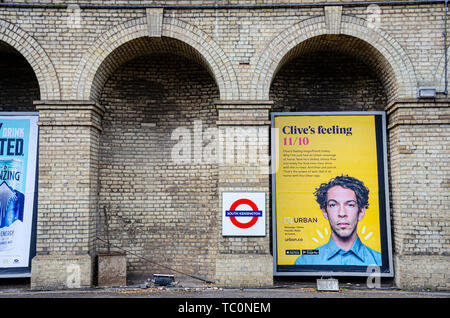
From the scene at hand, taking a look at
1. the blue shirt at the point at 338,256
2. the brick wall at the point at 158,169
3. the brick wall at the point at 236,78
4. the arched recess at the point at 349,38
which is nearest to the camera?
the brick wall at the point at 236,78


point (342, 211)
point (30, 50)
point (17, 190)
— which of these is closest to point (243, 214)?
point (342, 211)

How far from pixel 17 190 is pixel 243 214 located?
4.45 m

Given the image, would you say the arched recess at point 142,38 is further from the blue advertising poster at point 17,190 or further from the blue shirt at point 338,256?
the blue shirt at point 338,256

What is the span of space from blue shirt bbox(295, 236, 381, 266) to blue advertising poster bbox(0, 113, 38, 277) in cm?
538

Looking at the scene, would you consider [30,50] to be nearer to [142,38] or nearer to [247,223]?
[142,38]

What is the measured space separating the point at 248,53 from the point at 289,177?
2.61m

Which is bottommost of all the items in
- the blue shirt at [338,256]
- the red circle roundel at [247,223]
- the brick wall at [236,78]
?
the blue shirt at [338,256]

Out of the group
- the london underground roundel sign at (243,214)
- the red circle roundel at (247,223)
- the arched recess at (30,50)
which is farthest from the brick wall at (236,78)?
the red circle roundel at (247,223)

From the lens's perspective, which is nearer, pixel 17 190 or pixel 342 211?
pixel 17 190

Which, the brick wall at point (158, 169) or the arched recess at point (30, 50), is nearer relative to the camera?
the arched recess at point (30, 50)

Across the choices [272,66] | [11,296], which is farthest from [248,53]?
[11,296]

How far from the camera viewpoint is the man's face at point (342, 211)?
23.6ft

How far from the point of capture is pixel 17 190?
6980mm

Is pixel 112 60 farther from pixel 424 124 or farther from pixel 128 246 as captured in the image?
pixel 424 124
